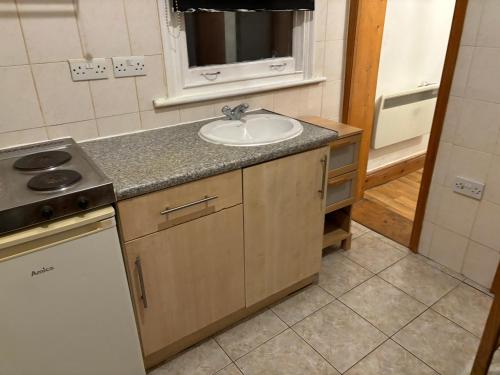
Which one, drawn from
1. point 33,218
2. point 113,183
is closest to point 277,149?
point 113,183

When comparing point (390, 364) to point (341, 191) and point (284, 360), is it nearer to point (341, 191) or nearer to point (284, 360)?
point (284, 360)

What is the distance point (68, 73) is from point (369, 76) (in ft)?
5.95

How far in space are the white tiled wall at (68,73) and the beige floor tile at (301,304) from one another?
3.56 ft

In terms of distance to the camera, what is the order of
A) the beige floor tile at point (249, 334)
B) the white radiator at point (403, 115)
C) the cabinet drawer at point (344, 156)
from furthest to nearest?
the white radiator at point (403, 115), the cabinet drawer at point (344, 156), the beige floor tile at point (249, 334)

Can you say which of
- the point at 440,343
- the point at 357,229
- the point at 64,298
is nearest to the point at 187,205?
the point at 64,298

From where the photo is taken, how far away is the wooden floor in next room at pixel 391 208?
2.58m

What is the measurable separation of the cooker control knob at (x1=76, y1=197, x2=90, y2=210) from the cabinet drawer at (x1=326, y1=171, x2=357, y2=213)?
1.32 meters

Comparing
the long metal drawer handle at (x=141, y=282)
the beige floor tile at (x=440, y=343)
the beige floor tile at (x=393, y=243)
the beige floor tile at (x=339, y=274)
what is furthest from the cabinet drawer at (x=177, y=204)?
the beige floor tile at (x=393, y=243)

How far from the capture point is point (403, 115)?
300cm

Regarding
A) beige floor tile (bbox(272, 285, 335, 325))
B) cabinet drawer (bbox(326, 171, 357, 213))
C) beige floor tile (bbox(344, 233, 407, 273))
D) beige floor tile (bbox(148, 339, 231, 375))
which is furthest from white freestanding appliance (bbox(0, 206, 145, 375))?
beige floor tile (bbox(344, 233, 407, 273))

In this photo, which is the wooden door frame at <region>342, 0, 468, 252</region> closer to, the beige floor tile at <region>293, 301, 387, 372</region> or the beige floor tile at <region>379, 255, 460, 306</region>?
the beige floor tile at <region>379, 255, 460, 306</region>

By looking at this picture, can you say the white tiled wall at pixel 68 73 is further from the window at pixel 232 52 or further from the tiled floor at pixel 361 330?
the tiled floor at pixel 361 330

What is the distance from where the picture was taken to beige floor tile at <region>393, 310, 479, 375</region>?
1602 millimetres

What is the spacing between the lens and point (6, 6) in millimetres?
1329
